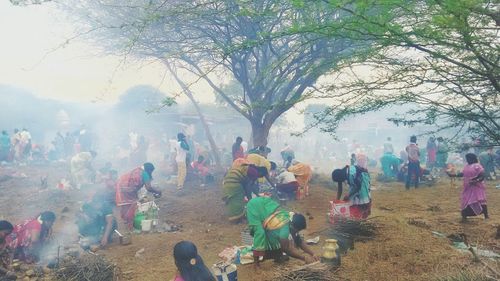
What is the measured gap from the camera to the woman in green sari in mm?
5281

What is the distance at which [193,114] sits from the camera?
29.0 m

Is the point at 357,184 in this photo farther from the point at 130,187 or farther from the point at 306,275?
the point at 130,187

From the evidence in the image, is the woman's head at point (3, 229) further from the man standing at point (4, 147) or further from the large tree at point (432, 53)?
the man standing at point (4, 147)

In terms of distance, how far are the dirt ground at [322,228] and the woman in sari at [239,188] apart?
14.2 inches

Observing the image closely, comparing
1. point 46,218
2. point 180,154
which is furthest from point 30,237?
point 180,154

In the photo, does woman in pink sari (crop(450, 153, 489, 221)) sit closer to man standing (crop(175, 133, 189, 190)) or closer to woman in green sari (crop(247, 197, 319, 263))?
woman in green sari (crop(247, 197, 319, 263))

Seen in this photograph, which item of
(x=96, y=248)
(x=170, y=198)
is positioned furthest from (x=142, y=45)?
(x=96, y=248)

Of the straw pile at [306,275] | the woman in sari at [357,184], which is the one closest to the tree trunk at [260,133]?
the woman in sari at [357,184]

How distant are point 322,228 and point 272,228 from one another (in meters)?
2.81

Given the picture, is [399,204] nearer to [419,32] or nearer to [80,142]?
[419,32]

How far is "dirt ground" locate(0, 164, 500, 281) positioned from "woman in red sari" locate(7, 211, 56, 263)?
110 cm

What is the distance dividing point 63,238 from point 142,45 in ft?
24.8

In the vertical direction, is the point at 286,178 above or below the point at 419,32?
below

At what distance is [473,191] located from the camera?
7895mm
